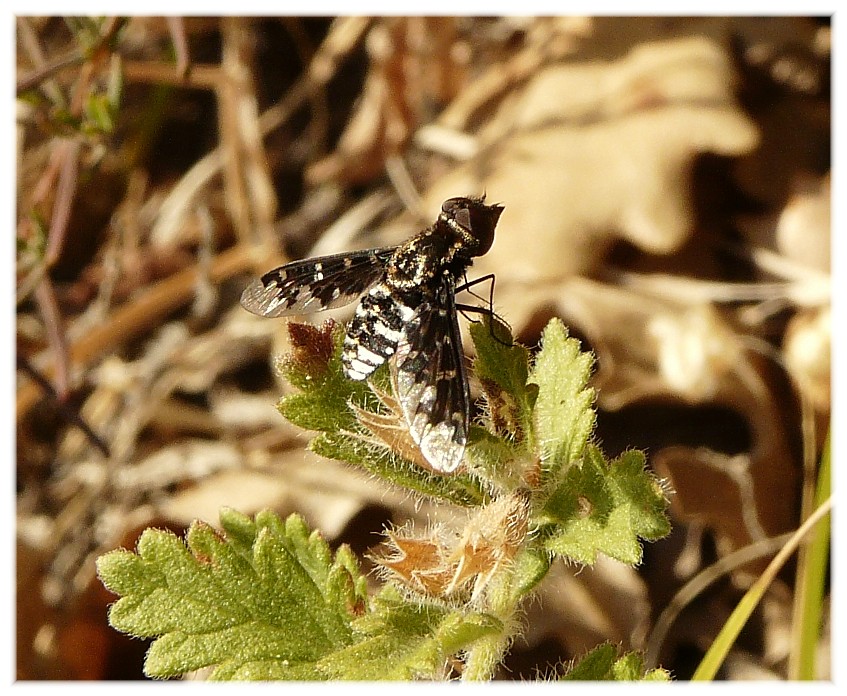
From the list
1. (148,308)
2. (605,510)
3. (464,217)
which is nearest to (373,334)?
(464,217)

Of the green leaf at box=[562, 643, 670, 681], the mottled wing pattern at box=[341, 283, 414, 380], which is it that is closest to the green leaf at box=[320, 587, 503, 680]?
the green leaf at box=[562, 643, 670, 681]

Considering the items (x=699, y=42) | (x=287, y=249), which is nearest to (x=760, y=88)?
(x=699, y=42)

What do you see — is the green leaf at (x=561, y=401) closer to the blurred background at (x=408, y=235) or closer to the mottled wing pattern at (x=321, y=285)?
the mottled wing pattern at (x=321, y=285)

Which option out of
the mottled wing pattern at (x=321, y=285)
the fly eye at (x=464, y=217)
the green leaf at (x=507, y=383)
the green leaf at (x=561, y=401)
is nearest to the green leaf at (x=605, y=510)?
the green leaf at (x=561, y=401)

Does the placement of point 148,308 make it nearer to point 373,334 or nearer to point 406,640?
point 373,334

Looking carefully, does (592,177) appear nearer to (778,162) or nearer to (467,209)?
(778,162)
